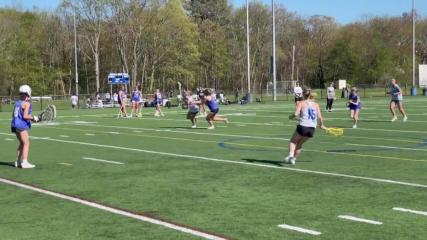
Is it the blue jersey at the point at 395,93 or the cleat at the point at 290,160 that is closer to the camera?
the cleat at the point at 290,160

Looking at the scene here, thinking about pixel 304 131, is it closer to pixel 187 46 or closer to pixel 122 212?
pixel 122 212

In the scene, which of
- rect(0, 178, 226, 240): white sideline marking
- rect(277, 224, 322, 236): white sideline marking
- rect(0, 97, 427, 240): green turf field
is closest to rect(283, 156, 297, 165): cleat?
rect(0, 97, 427, 240): green turf field

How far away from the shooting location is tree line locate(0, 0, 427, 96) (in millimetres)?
78688

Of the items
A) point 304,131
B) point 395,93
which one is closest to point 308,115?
point 304,131

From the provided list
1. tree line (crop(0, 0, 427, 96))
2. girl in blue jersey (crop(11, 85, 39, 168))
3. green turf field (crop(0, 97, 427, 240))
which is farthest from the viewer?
tree line (crop(0, 0, 427, 96))

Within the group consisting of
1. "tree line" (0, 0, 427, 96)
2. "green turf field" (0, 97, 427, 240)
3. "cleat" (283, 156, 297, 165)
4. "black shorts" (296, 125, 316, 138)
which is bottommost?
"green turf field" (0, 97, 427, 240)

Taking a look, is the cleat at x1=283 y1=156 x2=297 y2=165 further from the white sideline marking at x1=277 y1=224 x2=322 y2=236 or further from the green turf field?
the white sideline marking at x1=277 y1=224 x2=322 y2=236

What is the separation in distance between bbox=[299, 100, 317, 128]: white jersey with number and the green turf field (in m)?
0.83

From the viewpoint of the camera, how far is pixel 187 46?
276 feet

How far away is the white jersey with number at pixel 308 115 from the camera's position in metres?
12.2

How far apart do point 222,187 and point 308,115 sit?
2872 mm

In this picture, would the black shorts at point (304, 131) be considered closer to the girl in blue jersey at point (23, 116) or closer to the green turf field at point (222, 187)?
the green turf field at point (222, 187)

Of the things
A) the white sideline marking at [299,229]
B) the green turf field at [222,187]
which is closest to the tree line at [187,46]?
the green turf field at [222,187]

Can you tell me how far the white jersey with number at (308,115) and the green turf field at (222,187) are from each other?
2.71 ft
